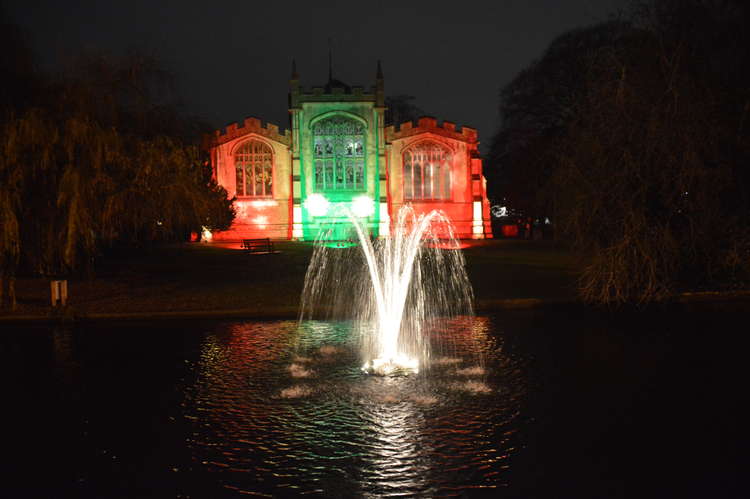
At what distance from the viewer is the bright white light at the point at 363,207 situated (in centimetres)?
5222

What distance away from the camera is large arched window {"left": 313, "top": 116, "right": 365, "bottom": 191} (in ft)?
173

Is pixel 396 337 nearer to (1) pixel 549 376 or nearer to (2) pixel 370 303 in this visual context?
(1) pixel 549 376

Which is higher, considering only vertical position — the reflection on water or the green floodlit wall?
the green floodlit wall

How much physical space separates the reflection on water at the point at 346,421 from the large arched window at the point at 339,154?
42755 millimetres

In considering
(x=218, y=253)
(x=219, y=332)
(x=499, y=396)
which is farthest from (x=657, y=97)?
(x=218, y=253)

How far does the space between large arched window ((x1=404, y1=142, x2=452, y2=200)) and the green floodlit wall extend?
3182 millimetres

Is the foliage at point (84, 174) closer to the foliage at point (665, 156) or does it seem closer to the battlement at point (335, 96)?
the foliage at point (665, 156)

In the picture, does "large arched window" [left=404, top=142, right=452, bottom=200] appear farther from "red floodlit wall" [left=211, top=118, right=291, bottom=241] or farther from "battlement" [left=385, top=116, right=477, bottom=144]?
"red floodlit wall" [left=211, top=118, right=291, bottom=241]

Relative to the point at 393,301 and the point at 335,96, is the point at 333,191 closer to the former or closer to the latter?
the point at 335,96

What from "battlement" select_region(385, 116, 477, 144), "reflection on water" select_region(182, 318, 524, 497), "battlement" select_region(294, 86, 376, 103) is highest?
"battlement" select_region(294, 86, 376, 103)

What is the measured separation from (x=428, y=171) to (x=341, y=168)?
25.7 ft

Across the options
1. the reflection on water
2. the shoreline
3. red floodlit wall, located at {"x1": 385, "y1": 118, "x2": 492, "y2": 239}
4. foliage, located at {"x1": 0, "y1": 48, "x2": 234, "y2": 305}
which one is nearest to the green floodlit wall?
red floodlit wall, located at {"x1": 385, "y1": 118, "x2": 492, "y2": 239}

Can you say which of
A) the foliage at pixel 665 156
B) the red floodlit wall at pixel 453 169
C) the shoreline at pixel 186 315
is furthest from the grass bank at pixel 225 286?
the red floodlit wall at pixel 453 169

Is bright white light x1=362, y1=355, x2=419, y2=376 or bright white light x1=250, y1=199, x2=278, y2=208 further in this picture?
bright white light x1=250, y1=199, x2=278, y2=208
